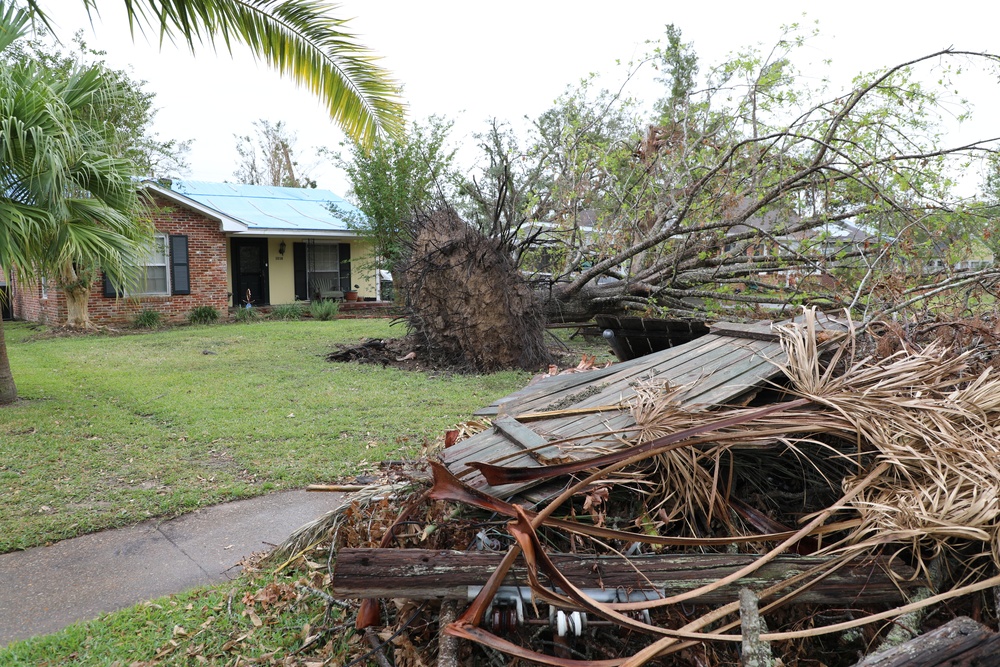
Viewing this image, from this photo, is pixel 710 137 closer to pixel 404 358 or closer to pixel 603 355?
pixel 603 355

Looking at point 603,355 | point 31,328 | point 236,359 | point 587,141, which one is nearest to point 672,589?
point 603,355

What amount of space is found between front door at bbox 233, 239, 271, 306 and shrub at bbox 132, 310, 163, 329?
3.67m

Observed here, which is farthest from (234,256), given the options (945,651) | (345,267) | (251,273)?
(945,651)

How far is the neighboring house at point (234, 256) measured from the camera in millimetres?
16688

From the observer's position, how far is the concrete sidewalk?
3303 millimetres

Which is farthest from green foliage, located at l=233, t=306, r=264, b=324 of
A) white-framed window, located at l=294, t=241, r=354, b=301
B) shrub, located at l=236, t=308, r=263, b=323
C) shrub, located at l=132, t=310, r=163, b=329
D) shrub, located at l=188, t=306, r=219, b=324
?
white-framed window, located at l=294, t=241, r=354, b=301

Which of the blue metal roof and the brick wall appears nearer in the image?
the brick wall

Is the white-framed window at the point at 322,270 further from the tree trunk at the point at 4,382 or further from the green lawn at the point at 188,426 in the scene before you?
the tree trunk at the point at 4,382

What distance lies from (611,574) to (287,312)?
1767 cm

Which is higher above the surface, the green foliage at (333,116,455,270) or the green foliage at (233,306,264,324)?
the green foliage at (333,116,455,270)

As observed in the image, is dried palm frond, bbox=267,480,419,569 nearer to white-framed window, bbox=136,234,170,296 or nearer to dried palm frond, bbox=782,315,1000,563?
dried palm frond, bbox=782,315,1000,563

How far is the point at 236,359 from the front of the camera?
36.4ft

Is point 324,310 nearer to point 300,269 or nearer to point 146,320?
point 300,269

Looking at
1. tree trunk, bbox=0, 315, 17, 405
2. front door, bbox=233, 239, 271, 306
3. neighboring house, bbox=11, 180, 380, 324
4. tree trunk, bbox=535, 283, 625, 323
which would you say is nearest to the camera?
tree trunk, bbox=0, 315, 17, 405
